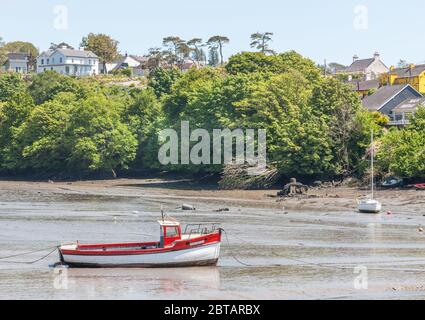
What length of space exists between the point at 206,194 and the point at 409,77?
Answer: 5625 centimetres

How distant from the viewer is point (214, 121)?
331 feet

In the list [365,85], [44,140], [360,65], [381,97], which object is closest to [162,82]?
[44,140]

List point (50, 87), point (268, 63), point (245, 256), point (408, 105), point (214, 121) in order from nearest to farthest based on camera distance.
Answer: point (245, 256)
point (214, 121)
point (408, 105)
point (268, 63)
point (50, 87)

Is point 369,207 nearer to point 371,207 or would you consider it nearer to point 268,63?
point 371,207

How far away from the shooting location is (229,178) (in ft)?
301

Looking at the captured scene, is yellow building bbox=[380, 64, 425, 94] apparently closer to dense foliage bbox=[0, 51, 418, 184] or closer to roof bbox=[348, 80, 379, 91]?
roof bbox=[348, 80, 379, 91]

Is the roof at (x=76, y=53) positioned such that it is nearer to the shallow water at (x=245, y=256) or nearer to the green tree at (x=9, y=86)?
the green tree at (x=9, y=86)

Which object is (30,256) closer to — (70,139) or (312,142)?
(312,142)

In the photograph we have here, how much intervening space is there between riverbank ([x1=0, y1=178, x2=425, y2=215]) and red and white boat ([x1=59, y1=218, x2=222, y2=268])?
94.2 ft

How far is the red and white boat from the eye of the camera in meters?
45.3

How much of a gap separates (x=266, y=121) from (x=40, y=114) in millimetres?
36754

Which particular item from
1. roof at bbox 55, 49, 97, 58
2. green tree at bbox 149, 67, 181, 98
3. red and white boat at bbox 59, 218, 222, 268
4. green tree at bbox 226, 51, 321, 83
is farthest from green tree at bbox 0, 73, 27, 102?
red and white boat at bbox 59, 218, 222, 268
